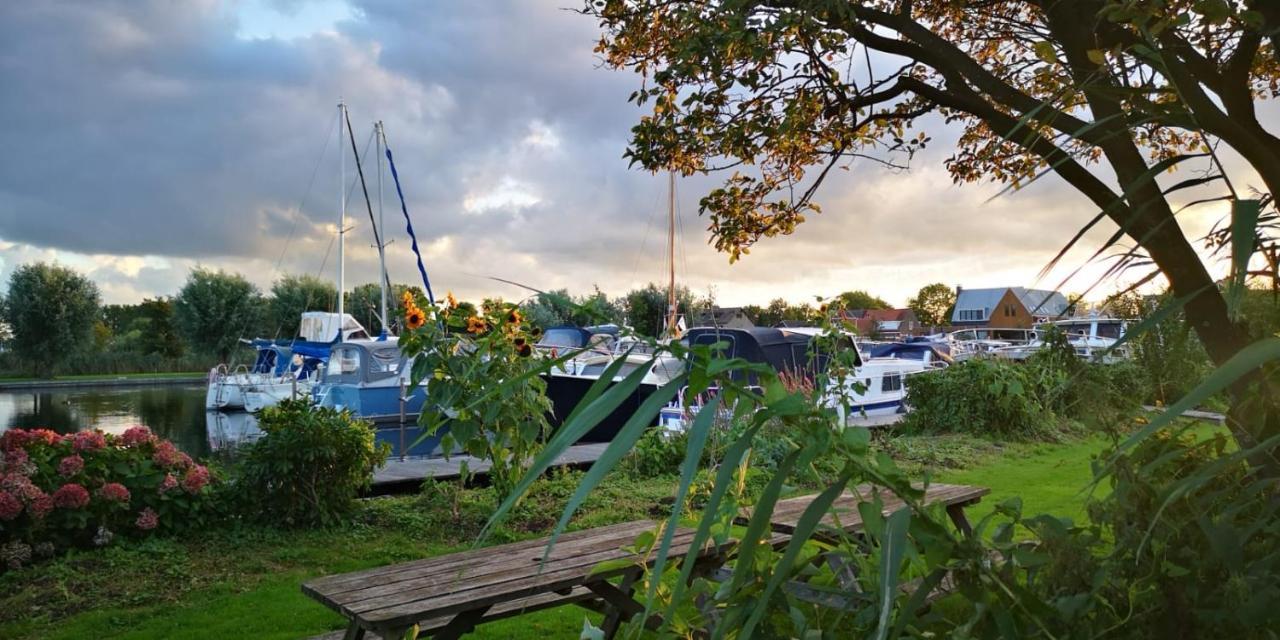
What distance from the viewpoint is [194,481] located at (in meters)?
6.59

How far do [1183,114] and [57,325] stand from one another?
188ft

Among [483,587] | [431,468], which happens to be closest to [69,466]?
[431,468]

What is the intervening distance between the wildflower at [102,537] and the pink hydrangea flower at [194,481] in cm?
61

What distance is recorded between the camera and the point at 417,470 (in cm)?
925

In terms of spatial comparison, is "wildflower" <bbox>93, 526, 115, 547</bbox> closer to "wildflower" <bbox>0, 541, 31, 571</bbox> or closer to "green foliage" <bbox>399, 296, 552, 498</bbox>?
"wildflower" <bbox>0, 541, 31, 571</bbox>

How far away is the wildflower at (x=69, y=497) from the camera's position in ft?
19.3

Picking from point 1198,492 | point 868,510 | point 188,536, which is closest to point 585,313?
point 868,510

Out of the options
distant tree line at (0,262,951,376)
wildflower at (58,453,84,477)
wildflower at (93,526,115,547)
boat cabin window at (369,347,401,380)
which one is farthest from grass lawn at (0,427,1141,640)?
distant tree line at (0,262,951,376)

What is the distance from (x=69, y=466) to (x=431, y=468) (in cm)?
374

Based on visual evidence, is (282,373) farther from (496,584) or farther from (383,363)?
(496,584)

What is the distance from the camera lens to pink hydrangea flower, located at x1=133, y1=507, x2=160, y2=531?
20.4 ft

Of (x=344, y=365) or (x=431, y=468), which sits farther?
(x=344, y=365)

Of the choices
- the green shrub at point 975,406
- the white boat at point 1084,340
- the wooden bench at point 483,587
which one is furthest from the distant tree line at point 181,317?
the wooden bench at point 483,587

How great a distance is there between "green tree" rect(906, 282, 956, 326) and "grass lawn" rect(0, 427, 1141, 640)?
8887cm
